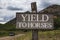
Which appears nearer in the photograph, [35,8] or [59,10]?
[35,8]

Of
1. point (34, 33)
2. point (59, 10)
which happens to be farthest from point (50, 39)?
point (59, 10)

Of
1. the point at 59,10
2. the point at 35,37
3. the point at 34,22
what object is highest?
the point at 34,22

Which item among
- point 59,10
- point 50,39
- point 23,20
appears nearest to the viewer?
point 23,20

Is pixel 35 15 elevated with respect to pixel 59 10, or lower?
elevated

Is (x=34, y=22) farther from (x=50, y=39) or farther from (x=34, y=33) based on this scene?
(x=50, y=39)

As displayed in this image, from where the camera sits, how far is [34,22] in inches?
330

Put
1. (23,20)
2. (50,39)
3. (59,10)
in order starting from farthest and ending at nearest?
(59,10)
(50,39)
(23,20)

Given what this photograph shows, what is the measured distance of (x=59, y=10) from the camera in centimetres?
7125

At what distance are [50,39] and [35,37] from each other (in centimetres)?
1616

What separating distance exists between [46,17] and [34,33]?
0.69m

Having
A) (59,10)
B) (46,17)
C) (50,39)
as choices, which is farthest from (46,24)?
(59,10)

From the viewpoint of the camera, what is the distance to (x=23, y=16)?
8391 mm

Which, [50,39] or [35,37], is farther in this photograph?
[50,39]

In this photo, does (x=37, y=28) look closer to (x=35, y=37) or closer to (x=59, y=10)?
(x=35, y=37)
